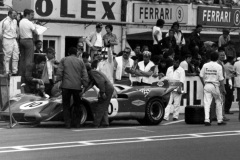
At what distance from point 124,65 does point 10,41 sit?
10.5 ft

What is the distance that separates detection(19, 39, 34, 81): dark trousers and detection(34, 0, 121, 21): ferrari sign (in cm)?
599

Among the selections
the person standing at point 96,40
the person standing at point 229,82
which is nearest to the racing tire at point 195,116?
the person standing at point 229,82

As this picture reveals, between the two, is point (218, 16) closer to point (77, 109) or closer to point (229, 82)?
point (229, 82)

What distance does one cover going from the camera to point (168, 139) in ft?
59.6

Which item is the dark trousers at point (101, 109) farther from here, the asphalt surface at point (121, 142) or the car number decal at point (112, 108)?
the car number decal at point (112, 108)

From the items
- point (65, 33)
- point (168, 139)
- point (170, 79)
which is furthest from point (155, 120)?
point (65, 33)

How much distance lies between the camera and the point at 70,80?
66.4 ft

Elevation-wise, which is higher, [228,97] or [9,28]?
[9,28]

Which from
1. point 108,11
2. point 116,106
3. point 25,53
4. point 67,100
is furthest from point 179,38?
point 67,100

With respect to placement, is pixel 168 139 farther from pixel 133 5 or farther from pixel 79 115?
pixel 133 5

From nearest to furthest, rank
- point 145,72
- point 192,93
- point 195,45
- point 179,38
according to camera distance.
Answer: point 145,72
point 192,93
point 195,45
point 179,38

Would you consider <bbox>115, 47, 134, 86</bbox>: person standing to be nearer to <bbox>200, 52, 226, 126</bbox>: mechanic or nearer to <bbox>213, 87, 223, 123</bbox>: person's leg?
<bbox>200, 52, 226, 126</bbox>: mechanic

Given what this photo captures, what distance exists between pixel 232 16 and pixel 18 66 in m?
15.0

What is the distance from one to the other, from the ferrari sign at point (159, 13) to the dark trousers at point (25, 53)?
9.85 meters
